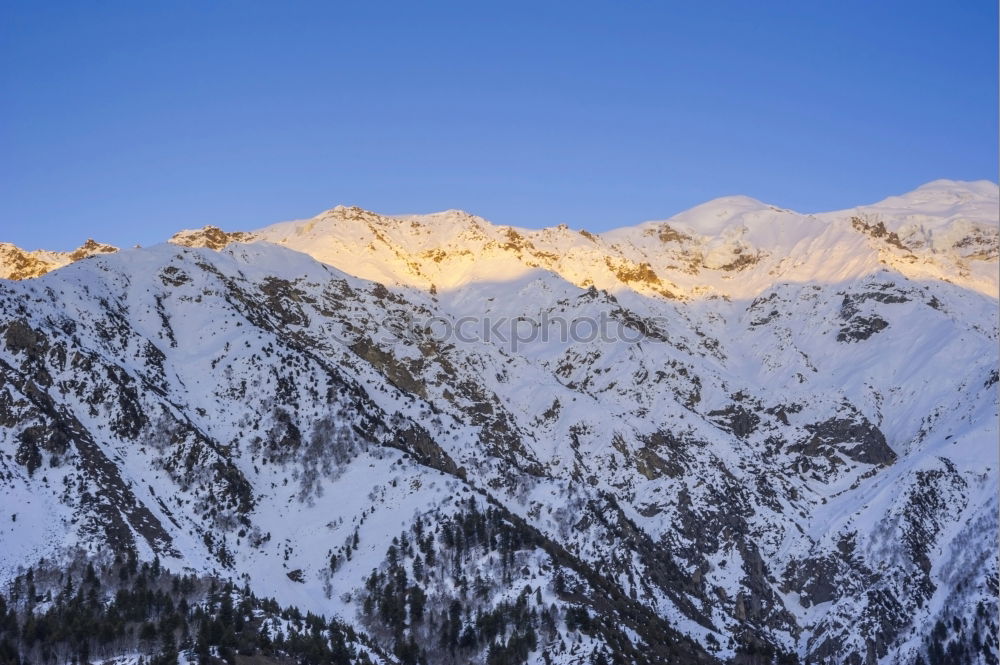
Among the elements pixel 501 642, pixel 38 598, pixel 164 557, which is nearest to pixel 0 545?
pixel 38 598

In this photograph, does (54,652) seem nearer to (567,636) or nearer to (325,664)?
(325,664)

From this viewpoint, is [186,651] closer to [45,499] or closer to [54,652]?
[54,652]

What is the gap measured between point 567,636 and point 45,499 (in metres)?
79.1

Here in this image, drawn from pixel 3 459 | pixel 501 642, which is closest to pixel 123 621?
pixel 3 459

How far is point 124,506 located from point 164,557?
1152 cm

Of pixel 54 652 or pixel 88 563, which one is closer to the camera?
pixel 54 652

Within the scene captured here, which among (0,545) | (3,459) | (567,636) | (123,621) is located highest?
(3,459)

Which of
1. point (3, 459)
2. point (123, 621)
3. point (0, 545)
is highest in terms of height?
point (3, 459)

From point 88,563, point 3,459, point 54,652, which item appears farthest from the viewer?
point 3,459

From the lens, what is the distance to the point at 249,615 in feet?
618

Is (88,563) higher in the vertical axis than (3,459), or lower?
lower

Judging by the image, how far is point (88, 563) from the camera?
185750 millimetres

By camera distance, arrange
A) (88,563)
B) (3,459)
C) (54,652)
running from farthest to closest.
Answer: (3,459) → (88,563) → (54,652)

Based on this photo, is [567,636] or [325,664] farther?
[567,636]
